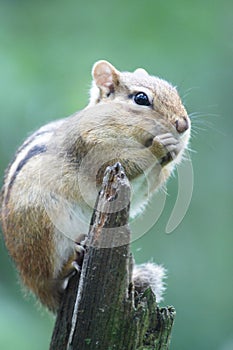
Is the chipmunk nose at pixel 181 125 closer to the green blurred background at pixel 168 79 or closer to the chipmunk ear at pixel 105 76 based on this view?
the chipmunk ear at pixel 105 76

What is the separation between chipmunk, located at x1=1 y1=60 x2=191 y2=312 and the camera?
2.97m

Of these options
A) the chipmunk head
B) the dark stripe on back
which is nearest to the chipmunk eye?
the chipmunk head

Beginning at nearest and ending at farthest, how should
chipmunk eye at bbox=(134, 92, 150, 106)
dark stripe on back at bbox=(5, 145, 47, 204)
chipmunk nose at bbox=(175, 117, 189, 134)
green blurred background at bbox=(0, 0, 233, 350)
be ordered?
chipmunk nose at bbox=(175, 117, 189, 134) < chipmunk eye at bbox=(134, 92, 150, 106) < dark stripe on back at bbox=(5, 145, 47, 204) < green blurred background at bbox=(0, 0, 233, 350)

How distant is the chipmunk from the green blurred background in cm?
42

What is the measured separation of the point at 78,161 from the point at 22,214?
0.28m

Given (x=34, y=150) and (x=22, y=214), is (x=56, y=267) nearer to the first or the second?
(x=22, y=214)

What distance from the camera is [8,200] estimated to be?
3180 millimetres

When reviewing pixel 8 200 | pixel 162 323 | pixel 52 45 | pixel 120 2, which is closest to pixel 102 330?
pixel 162 323

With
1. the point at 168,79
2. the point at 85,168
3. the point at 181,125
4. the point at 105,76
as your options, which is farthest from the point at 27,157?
the point at 168,79

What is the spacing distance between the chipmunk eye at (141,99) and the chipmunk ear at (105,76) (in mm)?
156

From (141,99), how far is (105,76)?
0.81 feet

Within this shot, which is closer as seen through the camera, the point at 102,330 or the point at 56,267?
the point at 102,330

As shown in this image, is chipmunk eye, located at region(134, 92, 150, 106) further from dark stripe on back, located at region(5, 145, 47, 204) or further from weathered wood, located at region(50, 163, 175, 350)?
weathered wood, located at region(50, 163, 175, 350)

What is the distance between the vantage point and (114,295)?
2.47m
